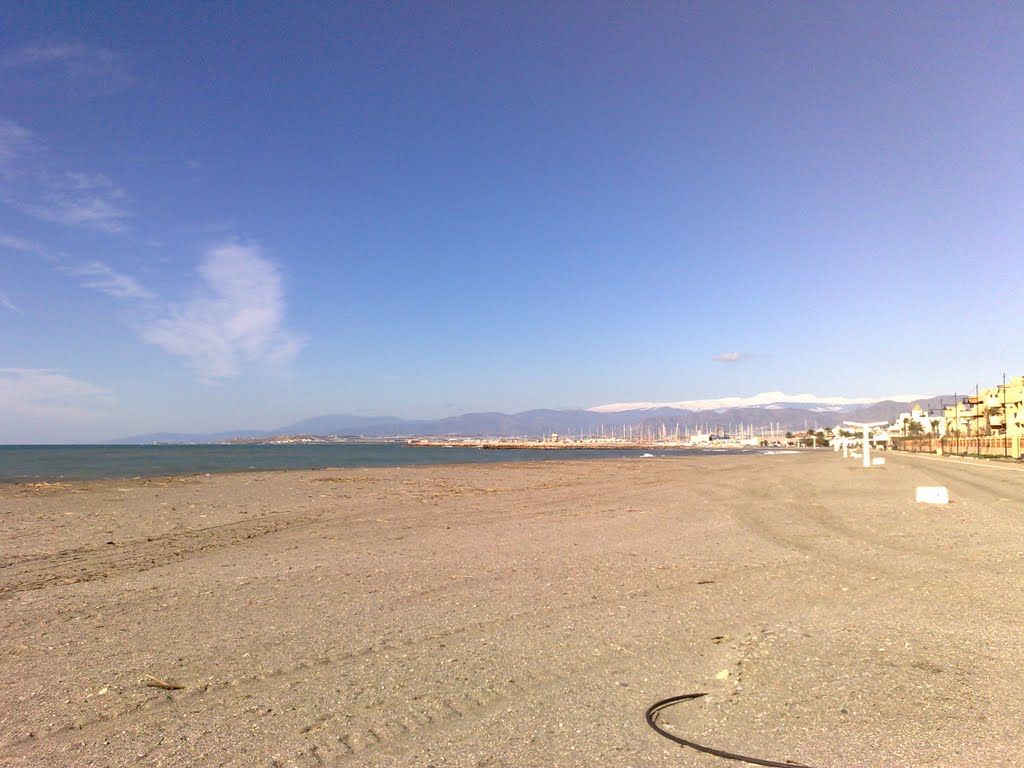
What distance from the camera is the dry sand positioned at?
3.49 metres

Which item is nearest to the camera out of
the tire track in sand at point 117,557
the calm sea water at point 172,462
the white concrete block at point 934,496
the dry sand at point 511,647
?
the dry sand at point 511,647

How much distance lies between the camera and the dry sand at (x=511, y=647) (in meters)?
3.49

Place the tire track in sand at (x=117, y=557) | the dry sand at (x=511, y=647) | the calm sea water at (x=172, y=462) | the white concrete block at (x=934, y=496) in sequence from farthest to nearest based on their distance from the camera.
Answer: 1. the calm sea water at (x=172, y=462)
2. the white concrete block at (x=934, y=496)
3. the tire track in sand at (x=117, y=557)
4. the dry sand at (x=511, y=647)

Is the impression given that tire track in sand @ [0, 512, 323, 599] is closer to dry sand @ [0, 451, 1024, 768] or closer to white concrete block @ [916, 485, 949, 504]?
dry sand @ [0, 451, 1024, 768]

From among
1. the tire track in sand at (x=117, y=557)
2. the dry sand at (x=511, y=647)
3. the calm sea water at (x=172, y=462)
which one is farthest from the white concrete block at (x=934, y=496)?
the calm sea water at (x=172, y=462)

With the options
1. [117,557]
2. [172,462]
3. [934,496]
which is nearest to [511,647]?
[117,557]

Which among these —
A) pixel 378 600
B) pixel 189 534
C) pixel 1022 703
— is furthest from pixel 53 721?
pixel 189 534

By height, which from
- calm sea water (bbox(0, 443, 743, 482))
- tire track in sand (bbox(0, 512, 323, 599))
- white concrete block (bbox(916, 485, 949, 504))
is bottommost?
calm sea water (bbox(0, 443, 743, 482))

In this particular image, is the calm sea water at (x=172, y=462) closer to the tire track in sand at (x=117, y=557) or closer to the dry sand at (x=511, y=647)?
the tire track in sand at (x=117, y=557)

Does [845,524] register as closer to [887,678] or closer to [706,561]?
[706,561]

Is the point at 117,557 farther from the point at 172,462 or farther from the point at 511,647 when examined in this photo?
the point at 172,462

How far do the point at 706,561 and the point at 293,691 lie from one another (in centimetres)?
581

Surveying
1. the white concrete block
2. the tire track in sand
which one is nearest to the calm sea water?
the tire track in sand

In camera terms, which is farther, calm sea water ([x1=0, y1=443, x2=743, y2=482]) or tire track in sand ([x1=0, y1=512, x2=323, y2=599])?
calm sea water ([x1=0, y1=443, x2=743, y2=482])
